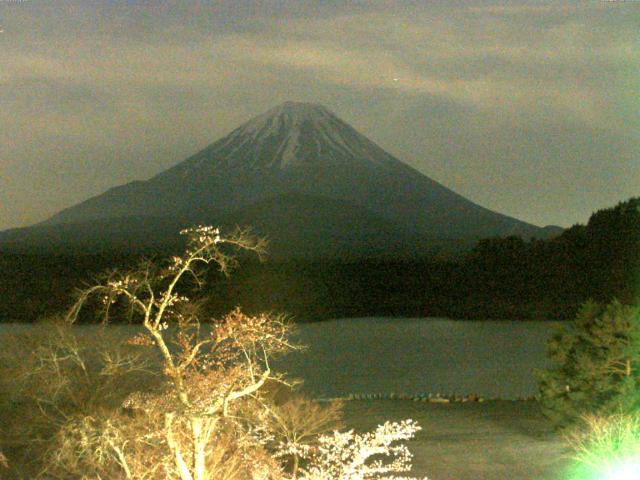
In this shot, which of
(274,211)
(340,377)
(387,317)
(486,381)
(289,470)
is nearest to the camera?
(289,470)

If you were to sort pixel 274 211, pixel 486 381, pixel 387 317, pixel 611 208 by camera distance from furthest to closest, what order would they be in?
pixel 274 211 → pixel 387 317 → pixel 611 208 → pixel 486 381

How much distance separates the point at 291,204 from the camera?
82562 millimetres

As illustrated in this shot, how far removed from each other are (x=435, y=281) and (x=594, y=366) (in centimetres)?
3724

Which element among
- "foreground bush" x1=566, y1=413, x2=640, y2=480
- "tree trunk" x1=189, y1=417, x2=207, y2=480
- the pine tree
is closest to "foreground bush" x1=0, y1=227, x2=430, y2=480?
"tree trunk" x1=189, y1=417, x2=207, y2=480

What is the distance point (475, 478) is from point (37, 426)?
4555 millimetres

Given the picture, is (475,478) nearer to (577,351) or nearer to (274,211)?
(577,351)

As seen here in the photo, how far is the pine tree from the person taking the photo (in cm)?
1062

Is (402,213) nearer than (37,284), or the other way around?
(37,284)

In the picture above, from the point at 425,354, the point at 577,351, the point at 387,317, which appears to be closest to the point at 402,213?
the point at 387,317

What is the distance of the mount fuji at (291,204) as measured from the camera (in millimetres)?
74062

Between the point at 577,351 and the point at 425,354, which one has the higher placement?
the point at 577,351

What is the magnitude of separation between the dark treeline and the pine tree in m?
27.4

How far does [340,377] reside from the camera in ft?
76.7

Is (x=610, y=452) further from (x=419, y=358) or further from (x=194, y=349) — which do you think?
(x=419, y=358)
